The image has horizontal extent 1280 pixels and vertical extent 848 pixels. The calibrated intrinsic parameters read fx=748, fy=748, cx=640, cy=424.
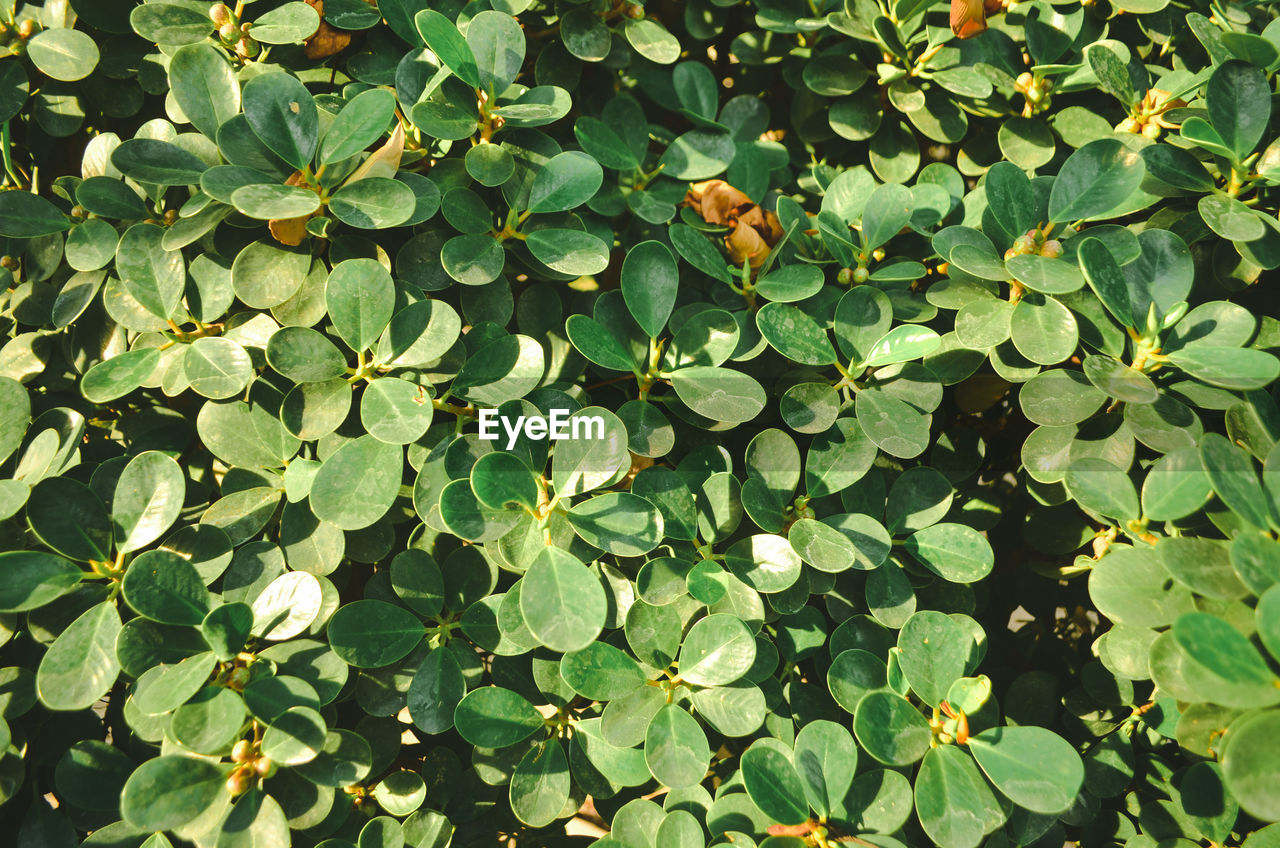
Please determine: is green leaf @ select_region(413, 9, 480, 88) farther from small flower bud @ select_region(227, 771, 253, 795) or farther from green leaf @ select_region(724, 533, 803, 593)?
small flower bud @ select_region(227, 771, 253, 795)

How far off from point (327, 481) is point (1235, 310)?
3.83 feet

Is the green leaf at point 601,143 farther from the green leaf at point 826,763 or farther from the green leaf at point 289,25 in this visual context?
the green leaf at point 826,763

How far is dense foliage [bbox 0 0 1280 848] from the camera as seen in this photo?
89 centimetres

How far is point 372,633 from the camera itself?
0.94 m

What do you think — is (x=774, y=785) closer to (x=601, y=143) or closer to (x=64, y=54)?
(x=601, y=143)

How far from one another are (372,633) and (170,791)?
260mm

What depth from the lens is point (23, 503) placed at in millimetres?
885

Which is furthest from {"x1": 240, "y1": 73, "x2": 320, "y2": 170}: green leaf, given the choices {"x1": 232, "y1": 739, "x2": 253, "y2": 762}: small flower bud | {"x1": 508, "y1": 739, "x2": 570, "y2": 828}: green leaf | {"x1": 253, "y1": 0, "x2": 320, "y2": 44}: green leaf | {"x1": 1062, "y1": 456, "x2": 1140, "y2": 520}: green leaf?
{"x1": 1062, "y1": 456, "x2": 1140, "y2": 520}: green leaf

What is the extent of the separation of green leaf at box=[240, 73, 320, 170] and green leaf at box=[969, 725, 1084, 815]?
1.13 meters

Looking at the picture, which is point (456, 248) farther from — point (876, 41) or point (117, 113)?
point (876, 41)

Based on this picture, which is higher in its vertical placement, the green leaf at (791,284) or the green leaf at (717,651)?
the green leaf at (791,284)

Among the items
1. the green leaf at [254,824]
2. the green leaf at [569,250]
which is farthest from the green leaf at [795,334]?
the green leaf at [254,824]

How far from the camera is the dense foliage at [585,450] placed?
0.89m

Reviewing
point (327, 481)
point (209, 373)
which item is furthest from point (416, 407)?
point (209, 373)
